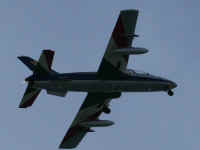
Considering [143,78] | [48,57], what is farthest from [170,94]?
[48,57]

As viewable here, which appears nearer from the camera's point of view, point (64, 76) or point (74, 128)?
point (64, 76)

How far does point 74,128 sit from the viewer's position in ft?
208

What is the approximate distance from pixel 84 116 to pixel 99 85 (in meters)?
6.75

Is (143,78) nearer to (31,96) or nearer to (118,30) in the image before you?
(118,30)

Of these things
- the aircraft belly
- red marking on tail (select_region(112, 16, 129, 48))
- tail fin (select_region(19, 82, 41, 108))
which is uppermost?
red marking on tail (select_region(112, 16, 129, 48))

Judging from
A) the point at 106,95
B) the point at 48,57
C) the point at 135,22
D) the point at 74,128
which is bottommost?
the point at 74,128

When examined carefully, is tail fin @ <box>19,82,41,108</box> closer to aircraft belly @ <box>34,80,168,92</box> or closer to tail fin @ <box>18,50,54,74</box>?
aircraft belly @ <box>34,80,168,92</box>

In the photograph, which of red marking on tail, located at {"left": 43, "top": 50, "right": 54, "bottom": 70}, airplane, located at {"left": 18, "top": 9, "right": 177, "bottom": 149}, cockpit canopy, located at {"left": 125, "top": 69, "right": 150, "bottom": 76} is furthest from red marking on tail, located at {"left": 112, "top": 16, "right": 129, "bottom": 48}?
red marking on tail, located at {"left": 43, "top": 50, "right": 54, "bottom": 70}

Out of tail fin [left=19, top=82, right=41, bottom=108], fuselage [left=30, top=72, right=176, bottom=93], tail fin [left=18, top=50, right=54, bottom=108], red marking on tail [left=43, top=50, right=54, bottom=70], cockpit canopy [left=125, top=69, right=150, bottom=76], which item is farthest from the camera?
cockpit canopy [left=125, top=69, right=150, bottom=76]

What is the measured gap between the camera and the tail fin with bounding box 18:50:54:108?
56828 mm

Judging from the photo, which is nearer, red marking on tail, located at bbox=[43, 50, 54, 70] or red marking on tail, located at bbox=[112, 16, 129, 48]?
red marking on tail, located at bbox=[112, 16, 129, 48]

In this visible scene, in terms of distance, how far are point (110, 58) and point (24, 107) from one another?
33.4 feet

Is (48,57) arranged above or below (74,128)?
above

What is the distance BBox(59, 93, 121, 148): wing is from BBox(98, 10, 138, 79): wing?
508 centimetres
